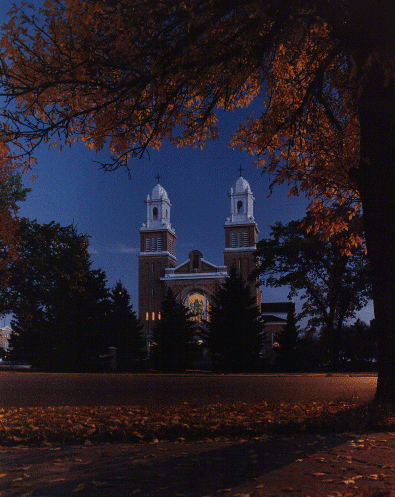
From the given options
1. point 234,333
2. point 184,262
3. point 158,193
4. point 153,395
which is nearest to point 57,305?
point 234,333

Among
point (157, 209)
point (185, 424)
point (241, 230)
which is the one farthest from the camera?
point (157, 209)

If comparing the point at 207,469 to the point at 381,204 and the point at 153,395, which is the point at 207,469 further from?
the point at 153,395

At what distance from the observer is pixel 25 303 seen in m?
33.9

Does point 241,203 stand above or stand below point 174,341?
above

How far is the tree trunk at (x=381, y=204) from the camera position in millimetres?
7348

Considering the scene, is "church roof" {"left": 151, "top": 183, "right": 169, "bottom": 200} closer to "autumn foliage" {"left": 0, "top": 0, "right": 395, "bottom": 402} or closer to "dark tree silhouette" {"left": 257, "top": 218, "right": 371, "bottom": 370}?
"dark tree silhouette" {"left": 257, "top": 218, "right": 371, "bottom": 370}

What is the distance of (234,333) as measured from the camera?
A: 37.8 meters

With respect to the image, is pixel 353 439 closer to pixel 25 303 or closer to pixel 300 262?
pixel 300 262

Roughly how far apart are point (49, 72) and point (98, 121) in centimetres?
112

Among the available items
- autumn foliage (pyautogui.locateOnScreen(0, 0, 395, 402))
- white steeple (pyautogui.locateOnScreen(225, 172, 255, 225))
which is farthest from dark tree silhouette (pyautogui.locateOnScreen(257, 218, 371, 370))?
white steeple (pyautogui.locateOnScreen(225, 172, 255, 225))

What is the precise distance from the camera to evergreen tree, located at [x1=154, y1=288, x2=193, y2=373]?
39688 millimetres

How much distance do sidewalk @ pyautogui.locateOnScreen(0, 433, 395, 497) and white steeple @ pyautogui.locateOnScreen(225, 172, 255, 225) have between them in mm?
85426

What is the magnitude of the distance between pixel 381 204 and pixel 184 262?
3242 inches

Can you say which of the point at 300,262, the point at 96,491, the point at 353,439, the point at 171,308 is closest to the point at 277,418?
the point at 353,439
